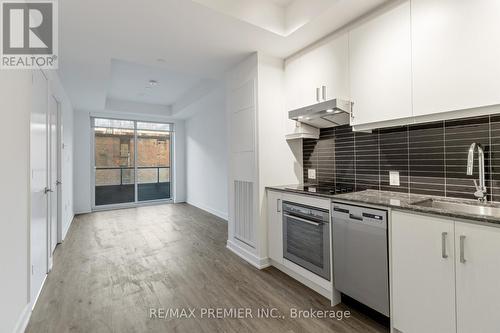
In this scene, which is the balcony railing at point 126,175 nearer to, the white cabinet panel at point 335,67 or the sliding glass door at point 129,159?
the sliding glass door at point 129,159

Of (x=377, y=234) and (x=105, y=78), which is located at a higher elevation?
(x=105, y=78)

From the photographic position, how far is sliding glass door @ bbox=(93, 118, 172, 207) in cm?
672

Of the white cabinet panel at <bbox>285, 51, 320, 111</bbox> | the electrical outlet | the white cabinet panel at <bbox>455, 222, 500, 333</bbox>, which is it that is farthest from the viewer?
the white cabinet panel at <bbox>285, 51, 320, 111</bbox>

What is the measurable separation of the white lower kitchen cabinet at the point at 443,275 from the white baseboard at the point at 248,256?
60.2 inches

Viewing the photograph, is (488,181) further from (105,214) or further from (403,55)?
(105,214)

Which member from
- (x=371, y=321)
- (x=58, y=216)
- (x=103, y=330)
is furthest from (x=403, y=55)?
(x=58, y=216)

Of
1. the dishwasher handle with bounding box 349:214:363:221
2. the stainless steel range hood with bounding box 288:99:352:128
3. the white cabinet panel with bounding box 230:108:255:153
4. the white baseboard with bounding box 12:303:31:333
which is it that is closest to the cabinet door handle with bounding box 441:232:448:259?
the dishwasher handle with bounding box 349:214:363:221

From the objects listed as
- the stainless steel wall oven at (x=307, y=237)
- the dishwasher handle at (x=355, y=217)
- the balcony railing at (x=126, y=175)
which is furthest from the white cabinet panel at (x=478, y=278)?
the balcony railing at (x=126, y=175)

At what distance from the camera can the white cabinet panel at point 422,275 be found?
1.48 m

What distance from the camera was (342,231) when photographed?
6.87 feet

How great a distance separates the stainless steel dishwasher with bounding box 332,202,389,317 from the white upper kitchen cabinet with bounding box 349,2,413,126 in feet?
2.89

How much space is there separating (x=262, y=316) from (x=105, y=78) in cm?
409

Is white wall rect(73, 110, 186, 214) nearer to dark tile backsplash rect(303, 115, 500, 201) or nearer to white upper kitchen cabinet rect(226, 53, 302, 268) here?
white upper kitchen cabinet rect(226, 53, 302, 268)

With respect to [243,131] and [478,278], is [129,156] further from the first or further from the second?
[478,278]
